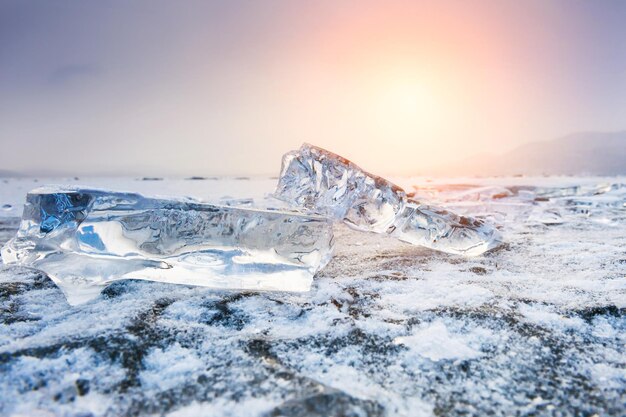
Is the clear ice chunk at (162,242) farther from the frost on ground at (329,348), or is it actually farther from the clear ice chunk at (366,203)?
the clear ice chunk at (366,203)

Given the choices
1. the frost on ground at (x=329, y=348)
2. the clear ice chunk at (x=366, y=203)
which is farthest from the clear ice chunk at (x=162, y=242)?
the clear ice chunk at (x=366, y=203)

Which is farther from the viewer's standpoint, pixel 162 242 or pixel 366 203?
pixel 366 203

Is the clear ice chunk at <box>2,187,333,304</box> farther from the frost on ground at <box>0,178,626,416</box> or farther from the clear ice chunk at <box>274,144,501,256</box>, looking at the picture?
the clear ice chunk at <box>274,144,501,256</box>

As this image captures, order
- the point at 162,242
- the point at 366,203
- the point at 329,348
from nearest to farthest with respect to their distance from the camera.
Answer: the point at 329,348 < the point at 162,242 < the point at 366,203

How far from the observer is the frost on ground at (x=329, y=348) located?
76 centimetres

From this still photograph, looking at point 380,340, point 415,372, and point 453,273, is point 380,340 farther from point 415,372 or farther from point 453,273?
point 453,273

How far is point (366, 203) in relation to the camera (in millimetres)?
2180

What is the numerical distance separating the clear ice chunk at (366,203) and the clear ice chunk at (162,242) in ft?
1.70

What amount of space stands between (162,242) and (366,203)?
1.16 metres

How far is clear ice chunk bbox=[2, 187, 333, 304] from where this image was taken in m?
1.54

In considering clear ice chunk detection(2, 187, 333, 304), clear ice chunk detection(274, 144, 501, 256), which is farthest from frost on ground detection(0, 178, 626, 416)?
clear ice chunk detection(274, 144, 501, 256)

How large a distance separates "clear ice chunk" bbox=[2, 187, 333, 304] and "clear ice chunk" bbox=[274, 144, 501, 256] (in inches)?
20.4

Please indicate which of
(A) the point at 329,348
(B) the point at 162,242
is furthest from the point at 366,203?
(A) the point at 329,348

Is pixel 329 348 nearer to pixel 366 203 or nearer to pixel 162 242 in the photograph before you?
pixel 162 242
